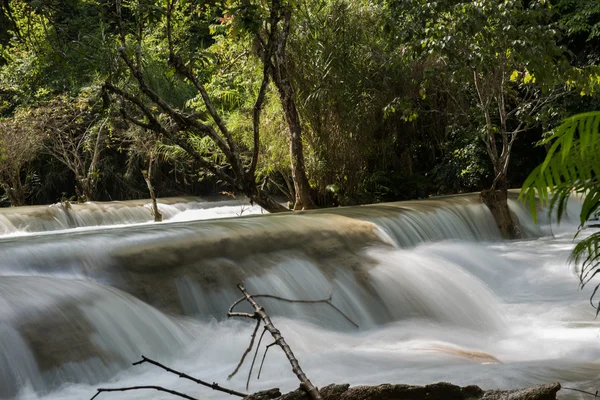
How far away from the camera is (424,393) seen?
85.0 inches

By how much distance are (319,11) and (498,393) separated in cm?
1134

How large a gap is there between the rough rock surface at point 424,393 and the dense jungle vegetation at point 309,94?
449 cm

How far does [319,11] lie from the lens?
12.8 m

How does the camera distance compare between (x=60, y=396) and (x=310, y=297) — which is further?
(x=310, y=297)

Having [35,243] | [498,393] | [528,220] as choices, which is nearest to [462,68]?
[528,220]

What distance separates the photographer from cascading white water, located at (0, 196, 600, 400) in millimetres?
4297

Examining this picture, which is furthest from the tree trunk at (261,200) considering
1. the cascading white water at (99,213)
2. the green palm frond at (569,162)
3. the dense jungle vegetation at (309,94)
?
the green palm frond at (569,162)

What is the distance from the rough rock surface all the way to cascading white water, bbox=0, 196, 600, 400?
1830 millimetres

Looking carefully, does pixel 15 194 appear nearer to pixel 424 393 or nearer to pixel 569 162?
pixel 424 393

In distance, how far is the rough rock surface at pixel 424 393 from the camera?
2080mm

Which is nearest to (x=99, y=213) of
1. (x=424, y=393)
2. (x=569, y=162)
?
(x=424, y=393)

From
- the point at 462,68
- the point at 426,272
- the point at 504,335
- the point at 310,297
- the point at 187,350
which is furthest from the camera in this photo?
the point at 462,68

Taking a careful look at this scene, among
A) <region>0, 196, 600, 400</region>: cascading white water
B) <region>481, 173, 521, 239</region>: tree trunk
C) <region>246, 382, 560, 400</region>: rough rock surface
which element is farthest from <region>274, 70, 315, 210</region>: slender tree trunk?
<region>246, 382, 560, 400</region>: rough rock surface

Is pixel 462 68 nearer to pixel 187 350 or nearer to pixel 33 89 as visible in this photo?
pixel 187 350
